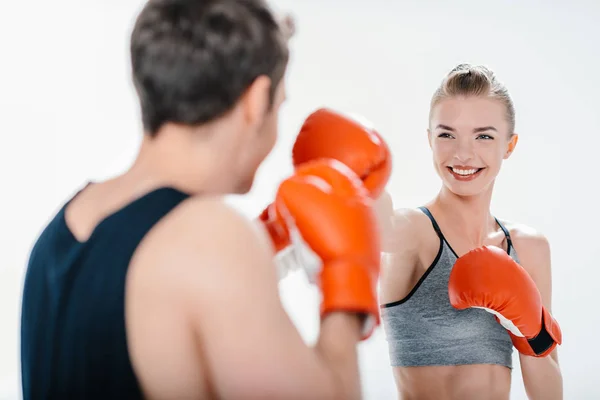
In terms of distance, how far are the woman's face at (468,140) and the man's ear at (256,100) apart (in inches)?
39.8

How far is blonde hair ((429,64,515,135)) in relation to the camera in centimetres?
185

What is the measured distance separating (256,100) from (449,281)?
96 centimetres

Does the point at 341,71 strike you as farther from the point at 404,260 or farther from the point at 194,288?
the point at 194,288

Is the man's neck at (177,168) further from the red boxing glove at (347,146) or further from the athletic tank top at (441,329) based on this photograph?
the athletic tank top at (441,329)

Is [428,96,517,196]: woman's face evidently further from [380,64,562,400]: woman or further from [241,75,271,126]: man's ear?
[241,75,271,126]: man's ear

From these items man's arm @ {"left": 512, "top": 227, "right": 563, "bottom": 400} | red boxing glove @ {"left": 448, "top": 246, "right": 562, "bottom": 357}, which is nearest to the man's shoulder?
red boxing glove @ {"left": 448, "top": 246, "right": 562, "bottom": 357}

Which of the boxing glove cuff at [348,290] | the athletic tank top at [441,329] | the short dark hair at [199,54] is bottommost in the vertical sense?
the athletic tank top at [441,329]

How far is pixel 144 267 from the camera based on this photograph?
861 millimetres

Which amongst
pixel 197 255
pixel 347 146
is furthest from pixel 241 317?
pixel 347 146

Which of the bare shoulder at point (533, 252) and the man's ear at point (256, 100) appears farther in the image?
the bare shoulder at point (533, 252)

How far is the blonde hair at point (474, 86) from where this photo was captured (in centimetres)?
185

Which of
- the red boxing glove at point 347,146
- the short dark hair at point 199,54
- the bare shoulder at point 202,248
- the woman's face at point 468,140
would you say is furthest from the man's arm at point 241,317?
the woman's face at point 468,140

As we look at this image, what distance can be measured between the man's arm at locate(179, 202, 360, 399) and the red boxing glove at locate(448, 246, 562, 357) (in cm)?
86

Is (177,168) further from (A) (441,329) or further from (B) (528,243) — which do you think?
(B) (528,243)
